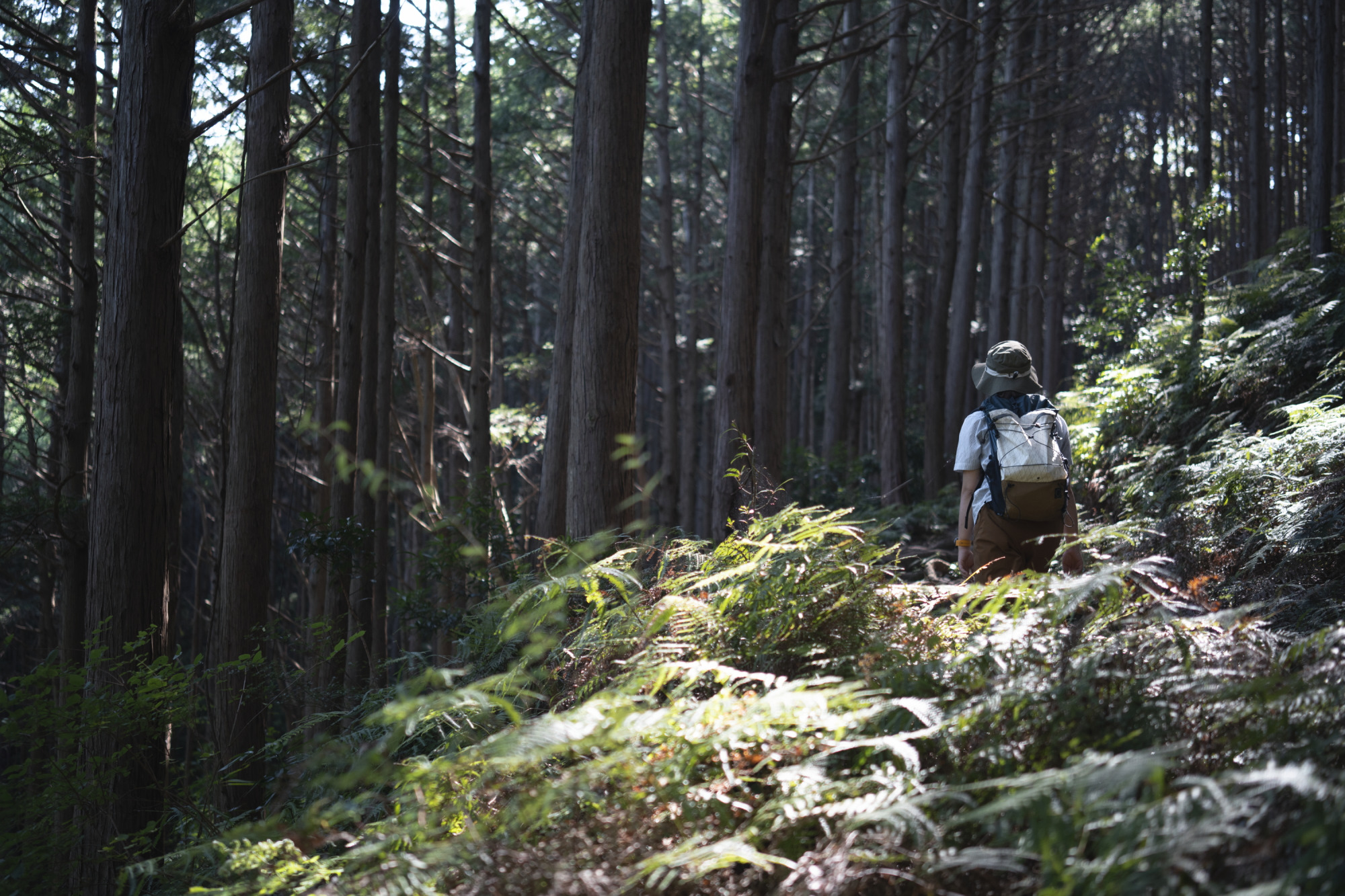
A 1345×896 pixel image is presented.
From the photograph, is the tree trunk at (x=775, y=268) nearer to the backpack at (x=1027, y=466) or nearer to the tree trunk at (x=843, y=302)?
the backpack at (x=1027, y=466)

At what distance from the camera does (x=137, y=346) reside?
5.17 m

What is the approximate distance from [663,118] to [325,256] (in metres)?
9.68

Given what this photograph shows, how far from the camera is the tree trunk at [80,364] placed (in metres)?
10.7

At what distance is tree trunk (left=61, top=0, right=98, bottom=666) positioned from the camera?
10.7 metres

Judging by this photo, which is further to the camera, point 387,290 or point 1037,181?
point 1037,181

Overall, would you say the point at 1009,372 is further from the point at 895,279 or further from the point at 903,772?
the point at 895,279

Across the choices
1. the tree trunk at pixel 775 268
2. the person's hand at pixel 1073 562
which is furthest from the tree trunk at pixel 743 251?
the person's hand at pixel 1073 562

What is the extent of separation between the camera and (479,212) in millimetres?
14789

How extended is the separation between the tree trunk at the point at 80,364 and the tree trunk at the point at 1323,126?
14124mm

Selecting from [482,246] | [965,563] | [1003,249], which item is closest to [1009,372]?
[965,563]

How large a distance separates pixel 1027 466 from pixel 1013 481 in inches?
3.7

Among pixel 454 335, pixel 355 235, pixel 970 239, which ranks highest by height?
pixel 970 239

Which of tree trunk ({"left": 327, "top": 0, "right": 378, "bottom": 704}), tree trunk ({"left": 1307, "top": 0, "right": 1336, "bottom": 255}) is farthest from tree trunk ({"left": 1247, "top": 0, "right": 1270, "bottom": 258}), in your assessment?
tree trunk ({"left": 327, "top": 0, "right": 378, "bottom": 704})

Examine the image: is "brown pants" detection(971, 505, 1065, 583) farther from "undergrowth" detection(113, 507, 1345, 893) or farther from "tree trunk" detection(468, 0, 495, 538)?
"tree trunk" detection(468, 0, 495, 538)
